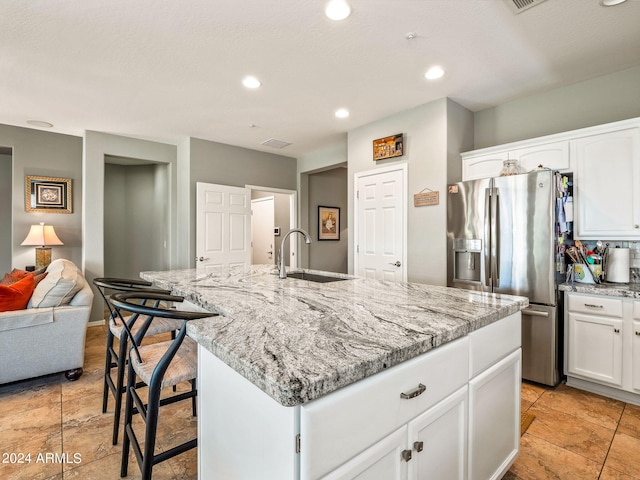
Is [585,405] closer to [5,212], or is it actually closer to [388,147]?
[388,147]

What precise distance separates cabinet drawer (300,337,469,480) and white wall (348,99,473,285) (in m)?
2.41

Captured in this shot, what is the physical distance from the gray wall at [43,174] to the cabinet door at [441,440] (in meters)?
5.50

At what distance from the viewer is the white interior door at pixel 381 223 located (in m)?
3.77

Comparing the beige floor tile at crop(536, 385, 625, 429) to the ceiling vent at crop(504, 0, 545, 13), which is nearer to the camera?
the ceiling vent at crop(504, 0, 545, 13)

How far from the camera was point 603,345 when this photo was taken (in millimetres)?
2482

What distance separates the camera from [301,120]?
4.02 meters

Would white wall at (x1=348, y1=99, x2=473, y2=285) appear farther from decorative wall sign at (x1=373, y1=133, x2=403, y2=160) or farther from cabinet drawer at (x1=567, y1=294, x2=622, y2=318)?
cabinet drawer at (x1=567, y1=294, x2=622, y2=318)

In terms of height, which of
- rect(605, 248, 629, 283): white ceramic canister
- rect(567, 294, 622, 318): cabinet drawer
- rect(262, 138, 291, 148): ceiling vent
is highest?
rect(262, 138, 291, 148): ceiling vent

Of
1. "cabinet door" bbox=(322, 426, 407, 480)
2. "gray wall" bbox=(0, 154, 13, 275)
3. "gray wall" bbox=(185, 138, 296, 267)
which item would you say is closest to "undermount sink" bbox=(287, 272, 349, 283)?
"cabinet door" bbox=(322, 426, 407, 480)

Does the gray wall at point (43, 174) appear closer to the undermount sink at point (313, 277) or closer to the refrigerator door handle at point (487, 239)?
the undermount sink at point (313, 277)

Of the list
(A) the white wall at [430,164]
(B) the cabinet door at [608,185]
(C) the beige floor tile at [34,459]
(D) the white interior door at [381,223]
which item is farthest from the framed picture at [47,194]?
(B) the cabinet door at [608,185]

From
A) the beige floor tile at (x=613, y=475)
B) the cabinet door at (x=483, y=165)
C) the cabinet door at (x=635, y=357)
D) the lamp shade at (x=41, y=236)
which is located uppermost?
the cabinet door at (x=483, y=165)

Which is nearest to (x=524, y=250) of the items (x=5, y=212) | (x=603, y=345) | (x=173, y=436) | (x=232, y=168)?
(x=603, y=345)

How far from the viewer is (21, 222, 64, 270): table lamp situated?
426 centimetres
